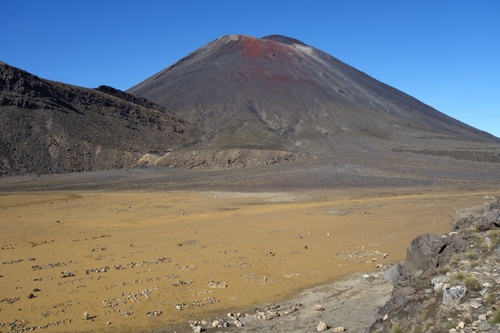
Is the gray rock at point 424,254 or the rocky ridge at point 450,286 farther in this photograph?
the gray rock at point 424,254

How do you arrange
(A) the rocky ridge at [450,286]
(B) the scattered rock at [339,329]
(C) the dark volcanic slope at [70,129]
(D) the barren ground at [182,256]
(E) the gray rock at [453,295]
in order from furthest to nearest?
(C) the dark volcanic slope at [70,129], (D) the barren ground at [182,256], (B) the scattered rock at [339,329], (E) the gray rock at [453,295], (A) the rocky ridge at [450,286]

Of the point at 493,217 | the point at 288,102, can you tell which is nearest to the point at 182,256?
the point at 493,217

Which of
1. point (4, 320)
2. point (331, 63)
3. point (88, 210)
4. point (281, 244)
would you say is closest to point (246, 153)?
point (88, 210)

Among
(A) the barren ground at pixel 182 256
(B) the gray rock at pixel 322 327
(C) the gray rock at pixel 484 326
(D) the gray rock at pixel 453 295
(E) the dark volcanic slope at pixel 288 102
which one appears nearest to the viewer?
(C) the gray rock at pixel 484 326

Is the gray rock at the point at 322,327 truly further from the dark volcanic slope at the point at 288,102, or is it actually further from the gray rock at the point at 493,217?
the dark volcanic slope at the point at 288,102

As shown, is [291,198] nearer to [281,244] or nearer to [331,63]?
[281,244]

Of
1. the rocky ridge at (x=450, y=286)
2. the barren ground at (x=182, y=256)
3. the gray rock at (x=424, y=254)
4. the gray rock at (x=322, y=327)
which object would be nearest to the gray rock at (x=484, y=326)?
the rocky ridge at (x=450, y=286)

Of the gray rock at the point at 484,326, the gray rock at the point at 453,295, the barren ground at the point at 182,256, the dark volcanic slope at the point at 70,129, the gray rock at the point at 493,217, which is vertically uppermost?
the dark volcanic slope at the point at 70,129

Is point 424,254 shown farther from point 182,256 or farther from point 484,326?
point 182,256
